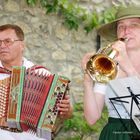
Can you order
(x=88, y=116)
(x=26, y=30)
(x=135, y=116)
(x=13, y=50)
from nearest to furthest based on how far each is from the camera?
(x=135, y=116) → (x=88, y=116) → (x=13, y=50) → (x=26, y=30)

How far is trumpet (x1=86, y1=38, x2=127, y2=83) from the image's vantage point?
2.98 metres

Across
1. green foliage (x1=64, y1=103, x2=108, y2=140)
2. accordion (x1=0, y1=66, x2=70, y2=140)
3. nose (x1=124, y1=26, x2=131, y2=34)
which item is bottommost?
green foliage (x1=64, y1=103, x2=108, y2=140)

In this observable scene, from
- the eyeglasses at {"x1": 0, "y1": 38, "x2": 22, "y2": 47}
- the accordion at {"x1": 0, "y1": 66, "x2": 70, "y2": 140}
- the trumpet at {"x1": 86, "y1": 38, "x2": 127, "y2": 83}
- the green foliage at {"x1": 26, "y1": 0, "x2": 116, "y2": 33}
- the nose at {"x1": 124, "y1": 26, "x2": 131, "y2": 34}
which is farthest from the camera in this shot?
the green foliage at {"x1": 26, "y1": 0, "x2": 116, "y2": 33}

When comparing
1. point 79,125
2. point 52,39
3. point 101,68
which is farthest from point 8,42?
point 79,125

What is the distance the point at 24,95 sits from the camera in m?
3.34

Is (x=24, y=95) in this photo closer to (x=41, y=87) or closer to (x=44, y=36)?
(x=41, y=87)

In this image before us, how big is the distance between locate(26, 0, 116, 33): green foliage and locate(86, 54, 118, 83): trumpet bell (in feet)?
9.20

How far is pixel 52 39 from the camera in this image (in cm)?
585

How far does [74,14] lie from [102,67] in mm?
3042

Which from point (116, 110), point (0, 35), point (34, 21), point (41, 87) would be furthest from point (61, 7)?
point (116, 110)

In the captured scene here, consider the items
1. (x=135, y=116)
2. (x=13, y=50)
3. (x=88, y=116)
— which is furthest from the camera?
(x=13, y=50)

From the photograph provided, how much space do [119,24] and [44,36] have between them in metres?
2.64

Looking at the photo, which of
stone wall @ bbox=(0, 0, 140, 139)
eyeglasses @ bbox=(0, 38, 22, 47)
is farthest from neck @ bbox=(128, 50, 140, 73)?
stone wall @ bbox=(0, 0, 140, 139)

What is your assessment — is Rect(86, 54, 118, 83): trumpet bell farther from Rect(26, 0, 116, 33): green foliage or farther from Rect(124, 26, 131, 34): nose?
Rect(26, 0, 116, 33): green foliage
